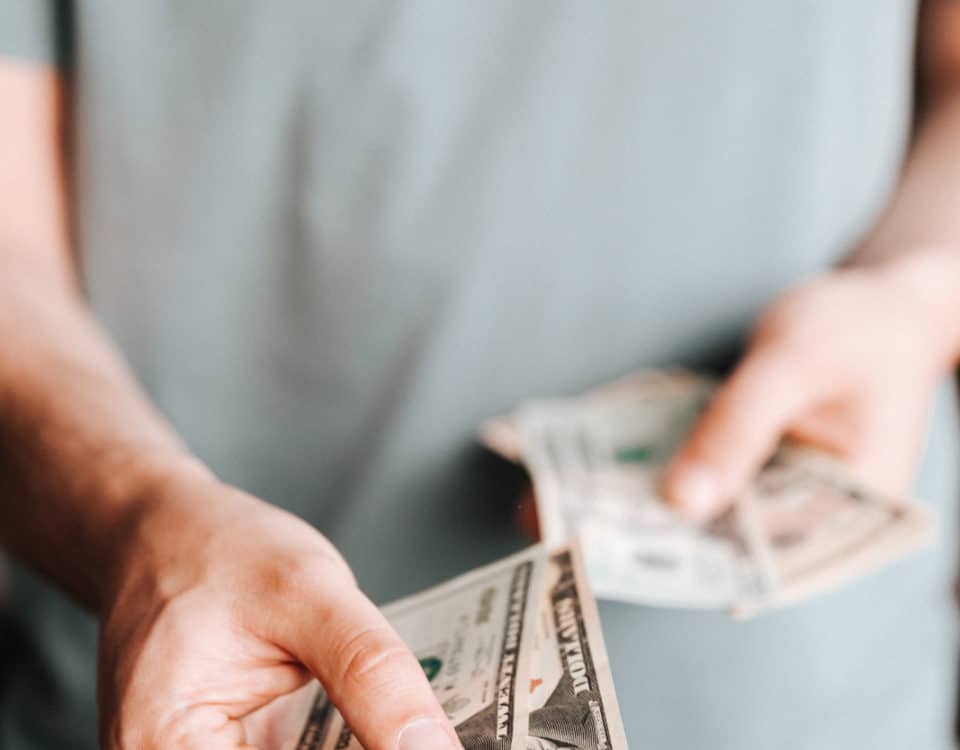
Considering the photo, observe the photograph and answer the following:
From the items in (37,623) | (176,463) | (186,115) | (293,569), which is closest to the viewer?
(293,569)

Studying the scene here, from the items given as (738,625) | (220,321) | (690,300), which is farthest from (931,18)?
(220,321)

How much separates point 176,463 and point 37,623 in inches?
17.2

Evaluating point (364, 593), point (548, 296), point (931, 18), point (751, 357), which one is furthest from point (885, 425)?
point (364, 593)

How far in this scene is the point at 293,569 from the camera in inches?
15.6

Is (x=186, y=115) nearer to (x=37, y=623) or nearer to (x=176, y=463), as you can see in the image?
(x=176, y=463)

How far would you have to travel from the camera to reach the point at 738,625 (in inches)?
29.4

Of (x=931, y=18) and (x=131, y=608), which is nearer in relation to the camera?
(x=131, y=608)

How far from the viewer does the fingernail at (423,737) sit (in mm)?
353

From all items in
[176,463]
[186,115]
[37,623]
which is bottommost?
[37,623]

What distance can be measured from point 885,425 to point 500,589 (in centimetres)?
46

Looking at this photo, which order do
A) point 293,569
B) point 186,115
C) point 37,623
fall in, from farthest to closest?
point 37,623, point 186,115, point 293,569

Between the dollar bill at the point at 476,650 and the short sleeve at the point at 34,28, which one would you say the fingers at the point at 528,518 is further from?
the short sleeve at the point at 34,28

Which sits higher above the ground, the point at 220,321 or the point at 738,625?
the point at 220,321

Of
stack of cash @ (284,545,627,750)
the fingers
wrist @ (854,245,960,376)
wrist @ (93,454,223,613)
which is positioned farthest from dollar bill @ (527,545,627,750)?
wrist @ (854,245,960,376)
